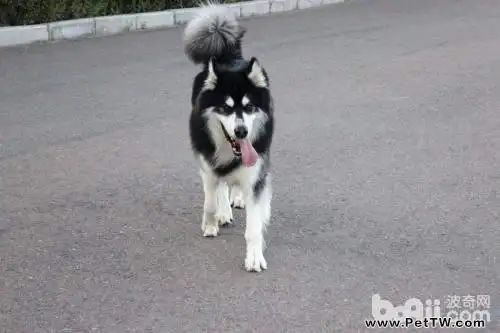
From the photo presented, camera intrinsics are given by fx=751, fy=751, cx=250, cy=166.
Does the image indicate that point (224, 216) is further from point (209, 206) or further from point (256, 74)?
point (256, 74)

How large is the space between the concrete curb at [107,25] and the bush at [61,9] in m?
0.50

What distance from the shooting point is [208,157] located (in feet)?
15.2

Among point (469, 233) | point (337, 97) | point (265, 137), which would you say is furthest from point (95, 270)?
point (337, 97)

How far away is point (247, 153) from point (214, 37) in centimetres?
100

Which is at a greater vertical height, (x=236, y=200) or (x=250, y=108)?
(x=250, y=108)

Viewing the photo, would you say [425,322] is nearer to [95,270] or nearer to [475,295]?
[475,295]

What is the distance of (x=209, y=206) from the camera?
4867 millimetres

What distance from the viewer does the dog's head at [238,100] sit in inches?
170

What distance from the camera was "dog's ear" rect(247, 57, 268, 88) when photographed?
4367 millimetres

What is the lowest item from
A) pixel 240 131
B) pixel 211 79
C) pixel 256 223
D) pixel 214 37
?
pixel 256 223

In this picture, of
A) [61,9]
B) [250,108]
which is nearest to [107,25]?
[61,9]

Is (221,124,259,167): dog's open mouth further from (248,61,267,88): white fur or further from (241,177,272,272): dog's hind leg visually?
(248,61,267,88): white fur

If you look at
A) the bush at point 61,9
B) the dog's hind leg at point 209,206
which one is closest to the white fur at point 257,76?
the dog's hind leg at point 209,206

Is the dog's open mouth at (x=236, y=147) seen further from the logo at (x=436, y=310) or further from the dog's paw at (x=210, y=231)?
the logo at (x=436, y=310)
